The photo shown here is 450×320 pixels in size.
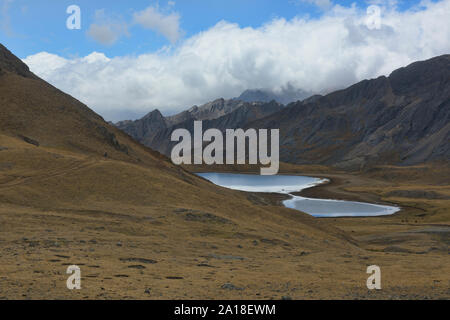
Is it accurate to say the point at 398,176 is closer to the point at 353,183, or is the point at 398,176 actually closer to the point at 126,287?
the point at 353,183

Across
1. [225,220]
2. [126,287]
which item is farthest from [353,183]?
[126,287]

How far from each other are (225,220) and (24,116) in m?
46.7

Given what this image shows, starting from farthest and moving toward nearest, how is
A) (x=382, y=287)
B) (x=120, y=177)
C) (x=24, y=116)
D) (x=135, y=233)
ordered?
(x=24, y=116), (x=120, y=177), (x=135, y=233), (x=382, y=287)

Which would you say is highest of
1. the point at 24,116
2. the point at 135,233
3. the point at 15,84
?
the point at 15,84

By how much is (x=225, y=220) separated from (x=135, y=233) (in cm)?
956

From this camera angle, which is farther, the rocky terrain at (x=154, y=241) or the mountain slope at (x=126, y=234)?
the rocky terrain at (x=154, y=241)

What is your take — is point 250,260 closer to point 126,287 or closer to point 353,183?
point 126,287

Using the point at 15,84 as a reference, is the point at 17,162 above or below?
below

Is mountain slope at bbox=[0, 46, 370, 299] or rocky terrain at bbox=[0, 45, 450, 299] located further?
rocky terrain at bbox=[0, 45, 450, 299]

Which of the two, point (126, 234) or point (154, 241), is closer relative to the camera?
point (154, 241)

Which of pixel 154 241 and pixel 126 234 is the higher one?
pixel 126 234
